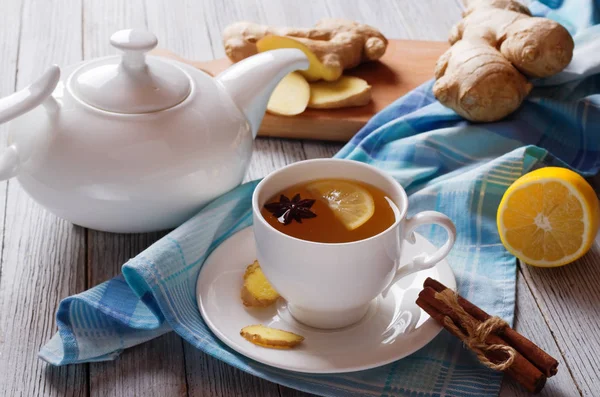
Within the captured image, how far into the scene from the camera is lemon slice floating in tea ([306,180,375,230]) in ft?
2.86

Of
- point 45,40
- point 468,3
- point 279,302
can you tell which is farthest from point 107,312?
point 468,3

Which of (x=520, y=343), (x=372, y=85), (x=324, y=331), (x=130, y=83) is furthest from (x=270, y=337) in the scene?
(x=372, y=85)

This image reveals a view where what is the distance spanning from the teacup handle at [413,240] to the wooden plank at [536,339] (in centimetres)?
17

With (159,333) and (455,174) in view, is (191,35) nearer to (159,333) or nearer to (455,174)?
(455,174)

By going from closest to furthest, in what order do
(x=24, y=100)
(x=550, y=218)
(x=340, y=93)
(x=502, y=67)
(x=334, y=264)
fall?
(x=334, y=264) < (x=24, y=100) < (x=550, y=218) < (x=502, y=67) < (x=340, y=93)

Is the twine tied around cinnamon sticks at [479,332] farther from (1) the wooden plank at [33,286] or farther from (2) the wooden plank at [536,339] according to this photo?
(1) the wooden plank at [33,286]

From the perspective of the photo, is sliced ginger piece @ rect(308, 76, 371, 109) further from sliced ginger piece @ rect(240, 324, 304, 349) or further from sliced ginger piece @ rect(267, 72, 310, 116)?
sliced ginger piece @ rect(240, 324, 304, 349)

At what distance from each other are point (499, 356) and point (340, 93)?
0.74 meters

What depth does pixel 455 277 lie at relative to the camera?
3.42ft

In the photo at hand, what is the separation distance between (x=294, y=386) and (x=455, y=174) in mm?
581

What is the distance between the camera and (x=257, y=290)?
0.94 m

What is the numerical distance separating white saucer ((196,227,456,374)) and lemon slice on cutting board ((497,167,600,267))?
0.51 feet

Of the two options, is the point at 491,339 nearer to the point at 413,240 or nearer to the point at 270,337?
the point at 413,240

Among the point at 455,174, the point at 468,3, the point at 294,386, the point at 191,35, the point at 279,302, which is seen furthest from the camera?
the point at 191,35
